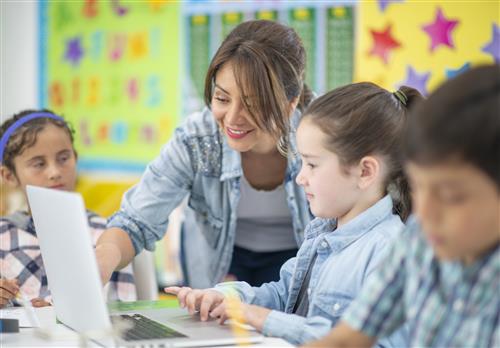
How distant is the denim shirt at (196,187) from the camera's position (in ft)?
6.49

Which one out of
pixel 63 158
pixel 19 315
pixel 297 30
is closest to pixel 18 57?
pixel 297 30

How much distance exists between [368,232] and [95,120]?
322 centimetres

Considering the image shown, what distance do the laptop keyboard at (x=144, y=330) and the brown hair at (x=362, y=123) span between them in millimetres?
424

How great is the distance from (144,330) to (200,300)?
154 mm

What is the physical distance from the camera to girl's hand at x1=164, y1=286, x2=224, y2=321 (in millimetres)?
1430

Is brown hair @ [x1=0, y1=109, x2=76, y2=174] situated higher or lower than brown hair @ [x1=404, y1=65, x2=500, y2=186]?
lower

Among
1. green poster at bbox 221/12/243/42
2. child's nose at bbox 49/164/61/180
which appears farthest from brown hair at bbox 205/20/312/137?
green poster at bbox 221/12/243/42

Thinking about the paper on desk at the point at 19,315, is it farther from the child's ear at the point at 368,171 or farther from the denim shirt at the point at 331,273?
the child's ear at the point at 368,171

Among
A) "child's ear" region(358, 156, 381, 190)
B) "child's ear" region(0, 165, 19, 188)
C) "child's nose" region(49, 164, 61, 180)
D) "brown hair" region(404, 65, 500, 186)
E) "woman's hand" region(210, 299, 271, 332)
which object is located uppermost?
"brown hair" region(404, 65, 500, 186)

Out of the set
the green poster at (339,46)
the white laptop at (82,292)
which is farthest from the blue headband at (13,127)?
the green poster at (339,46)

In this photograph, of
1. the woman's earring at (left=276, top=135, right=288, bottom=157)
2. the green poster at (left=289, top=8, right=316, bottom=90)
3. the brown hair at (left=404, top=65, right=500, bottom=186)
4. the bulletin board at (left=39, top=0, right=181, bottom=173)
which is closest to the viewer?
the brown hair at (left=404, top=65, right=500, bottom=186)

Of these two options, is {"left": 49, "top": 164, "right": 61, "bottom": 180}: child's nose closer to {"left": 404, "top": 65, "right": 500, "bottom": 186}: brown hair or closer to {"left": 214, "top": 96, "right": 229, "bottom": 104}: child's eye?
{"left": 214, "top": 96, "right": 229, "bottom": 104}: child's eye

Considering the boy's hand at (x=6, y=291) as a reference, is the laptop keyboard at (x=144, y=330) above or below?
above

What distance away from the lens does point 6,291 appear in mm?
1646
